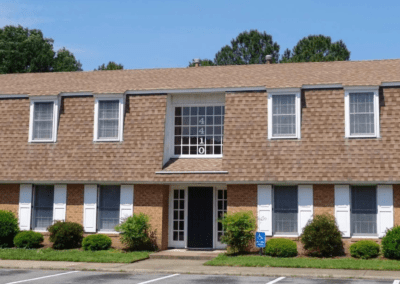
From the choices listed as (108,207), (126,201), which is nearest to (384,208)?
(126,201)

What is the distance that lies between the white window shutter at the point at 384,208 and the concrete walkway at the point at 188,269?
351cm

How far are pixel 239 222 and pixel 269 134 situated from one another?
3.48 metres

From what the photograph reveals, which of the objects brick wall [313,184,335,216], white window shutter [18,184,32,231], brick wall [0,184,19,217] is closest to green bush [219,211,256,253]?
brick wall [313,184,335,216]

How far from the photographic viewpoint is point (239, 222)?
65.9ft

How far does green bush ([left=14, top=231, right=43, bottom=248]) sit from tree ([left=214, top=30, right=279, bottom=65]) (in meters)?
37.0

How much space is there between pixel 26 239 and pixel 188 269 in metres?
7.57

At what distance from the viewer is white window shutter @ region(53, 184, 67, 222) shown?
22.5 m

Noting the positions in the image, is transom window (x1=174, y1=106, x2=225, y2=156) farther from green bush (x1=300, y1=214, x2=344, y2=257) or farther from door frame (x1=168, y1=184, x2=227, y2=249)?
green bush (x1=300, y1=214, x2=344, y2=257)

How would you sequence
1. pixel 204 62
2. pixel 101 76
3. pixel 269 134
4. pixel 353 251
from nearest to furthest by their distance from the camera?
1. pixel 353 251
2. pixel 269 134
3. pixel 101 76
4. pixel 204 62

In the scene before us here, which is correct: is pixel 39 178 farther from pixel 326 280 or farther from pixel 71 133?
pixel 326 280

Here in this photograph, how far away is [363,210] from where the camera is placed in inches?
800

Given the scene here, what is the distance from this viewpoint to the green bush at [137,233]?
68.4 feet

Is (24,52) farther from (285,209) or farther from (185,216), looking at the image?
(285,209)

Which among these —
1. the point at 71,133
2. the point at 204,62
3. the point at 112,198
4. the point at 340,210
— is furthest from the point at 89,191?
the point at 204,62
